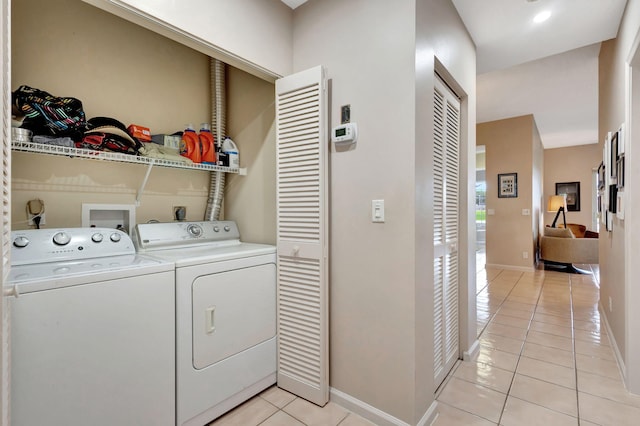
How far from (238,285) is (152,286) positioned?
0.49 meters

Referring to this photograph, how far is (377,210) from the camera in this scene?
171cm

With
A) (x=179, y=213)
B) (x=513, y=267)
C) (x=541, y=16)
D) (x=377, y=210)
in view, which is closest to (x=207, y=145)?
(x=179, y=213)

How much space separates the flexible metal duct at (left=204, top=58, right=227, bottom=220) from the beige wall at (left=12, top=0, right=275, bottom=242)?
0.09 metres

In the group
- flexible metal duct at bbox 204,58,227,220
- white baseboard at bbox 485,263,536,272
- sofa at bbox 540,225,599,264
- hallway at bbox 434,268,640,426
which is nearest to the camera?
hallway at bbox 434,268,640,426

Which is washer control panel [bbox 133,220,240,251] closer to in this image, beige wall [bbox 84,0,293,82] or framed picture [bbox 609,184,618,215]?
beige wall [bbox 84,0,293,82]

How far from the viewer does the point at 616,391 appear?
79.8 inches

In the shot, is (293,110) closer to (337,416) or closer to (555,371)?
(337,416)

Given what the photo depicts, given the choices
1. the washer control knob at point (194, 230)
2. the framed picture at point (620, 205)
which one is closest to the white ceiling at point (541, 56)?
the framed picture at point (620, 205)

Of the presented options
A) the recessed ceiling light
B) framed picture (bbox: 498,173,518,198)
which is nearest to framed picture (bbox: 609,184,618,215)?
the recessed ceiling light

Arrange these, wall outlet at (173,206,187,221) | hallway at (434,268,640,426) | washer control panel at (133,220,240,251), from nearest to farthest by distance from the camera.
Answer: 1. hallway at (434,268,640,426)
2. washer control panel at (133,220,240,251)
3. wall outlet at (173,206,187,221)

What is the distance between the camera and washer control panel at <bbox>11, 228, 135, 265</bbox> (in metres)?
1.40

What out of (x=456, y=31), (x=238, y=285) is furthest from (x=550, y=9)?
(x=238, y=285)

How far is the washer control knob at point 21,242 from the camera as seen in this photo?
1.39m

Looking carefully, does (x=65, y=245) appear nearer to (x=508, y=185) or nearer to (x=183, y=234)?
(x=183, y=234)
